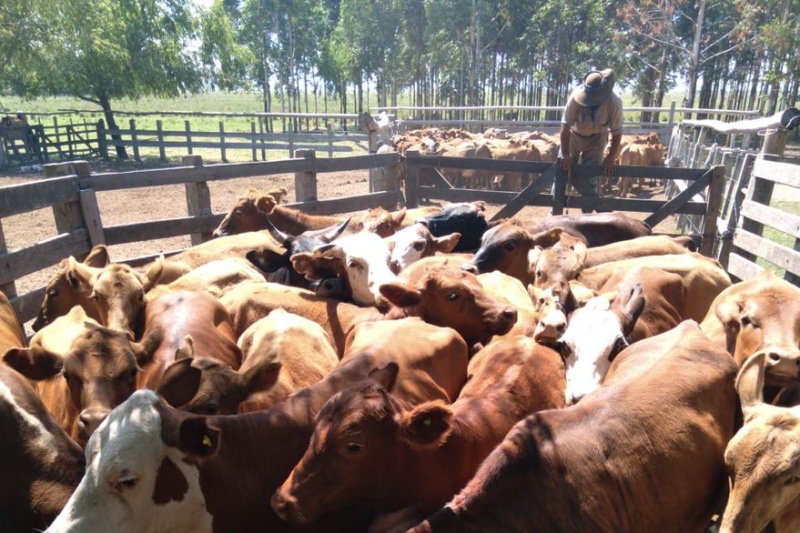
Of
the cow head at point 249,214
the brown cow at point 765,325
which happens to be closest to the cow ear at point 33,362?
the brown cow at point 765,325

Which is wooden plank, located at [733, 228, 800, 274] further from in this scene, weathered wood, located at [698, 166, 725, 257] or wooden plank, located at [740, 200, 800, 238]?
weathered wood, located at [698, 166, 725, 257]

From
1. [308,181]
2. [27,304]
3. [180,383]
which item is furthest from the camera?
[308,181]

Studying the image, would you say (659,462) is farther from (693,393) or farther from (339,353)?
(339,353)

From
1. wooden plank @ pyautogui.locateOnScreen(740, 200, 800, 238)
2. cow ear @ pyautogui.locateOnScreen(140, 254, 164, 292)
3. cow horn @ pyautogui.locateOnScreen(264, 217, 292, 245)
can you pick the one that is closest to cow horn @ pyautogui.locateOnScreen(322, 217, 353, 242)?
cow horn @ pyautogui.locateOnScreen(264, 217, 292, 245)

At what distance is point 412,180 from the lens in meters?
10.1

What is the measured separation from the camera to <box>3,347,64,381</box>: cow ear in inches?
140

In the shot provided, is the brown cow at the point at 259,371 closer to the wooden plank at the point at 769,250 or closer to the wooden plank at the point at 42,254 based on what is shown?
the wooden plank at the point at 42,254

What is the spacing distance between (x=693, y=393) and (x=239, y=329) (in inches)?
152

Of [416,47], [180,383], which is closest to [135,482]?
[180,383]

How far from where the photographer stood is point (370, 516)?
3.05 metres

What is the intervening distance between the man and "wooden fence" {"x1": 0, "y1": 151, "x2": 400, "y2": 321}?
3.37 metres

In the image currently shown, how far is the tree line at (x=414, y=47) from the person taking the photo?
2966 cm

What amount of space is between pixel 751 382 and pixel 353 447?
2109 millimetres

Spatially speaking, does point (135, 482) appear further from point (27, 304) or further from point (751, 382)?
point (27, 304)
